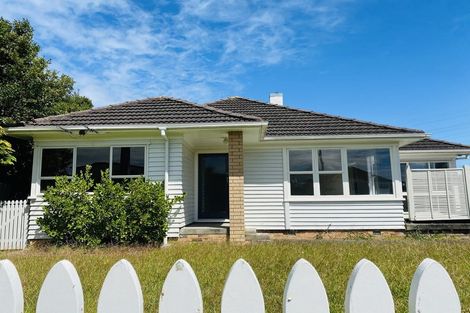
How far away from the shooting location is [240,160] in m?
9.51

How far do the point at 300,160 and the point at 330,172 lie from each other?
1.05 m

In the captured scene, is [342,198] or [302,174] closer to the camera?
[342,198]

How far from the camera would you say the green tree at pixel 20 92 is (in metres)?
12.0

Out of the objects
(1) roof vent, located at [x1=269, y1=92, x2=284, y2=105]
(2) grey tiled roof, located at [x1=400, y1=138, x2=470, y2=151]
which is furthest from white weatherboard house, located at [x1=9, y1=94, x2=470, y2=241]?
(1) roof vent, located at [x1=269, y1=92, x2=284, y2=105]

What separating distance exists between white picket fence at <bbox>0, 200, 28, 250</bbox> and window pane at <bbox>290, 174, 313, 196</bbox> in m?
8.24

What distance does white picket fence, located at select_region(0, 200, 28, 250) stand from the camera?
9.22 meters

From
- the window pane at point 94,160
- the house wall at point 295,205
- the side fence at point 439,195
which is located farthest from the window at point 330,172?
the window pane at point 94,160

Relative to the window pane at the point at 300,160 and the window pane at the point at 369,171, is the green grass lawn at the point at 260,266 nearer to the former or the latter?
the window pane at the point at 369,171

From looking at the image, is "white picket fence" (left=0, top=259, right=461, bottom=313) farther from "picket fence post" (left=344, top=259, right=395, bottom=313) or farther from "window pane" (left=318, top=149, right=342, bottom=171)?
"window pane" (left=318, top=149, right=342, bottom=171)

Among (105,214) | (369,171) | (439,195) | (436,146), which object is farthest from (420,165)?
(105,214)

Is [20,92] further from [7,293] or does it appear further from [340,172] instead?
[7,293]

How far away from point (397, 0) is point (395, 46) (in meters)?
5.99

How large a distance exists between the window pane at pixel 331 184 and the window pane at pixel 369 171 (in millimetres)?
354

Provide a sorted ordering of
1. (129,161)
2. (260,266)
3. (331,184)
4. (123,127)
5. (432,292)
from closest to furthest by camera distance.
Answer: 1. (432,292)
2. (260,266)
3. (123,127)
4. (129,161)
5. (331,184)
